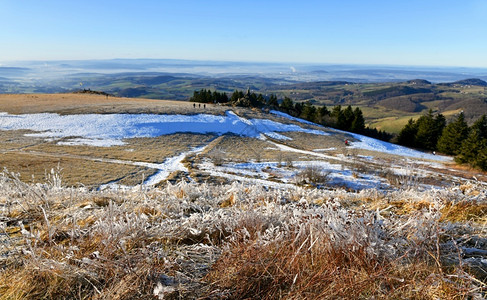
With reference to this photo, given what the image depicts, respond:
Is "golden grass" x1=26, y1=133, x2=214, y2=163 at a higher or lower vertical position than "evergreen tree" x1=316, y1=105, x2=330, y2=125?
lower

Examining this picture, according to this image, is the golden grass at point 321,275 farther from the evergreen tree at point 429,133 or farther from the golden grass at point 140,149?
the evergreen tree at point 429,133

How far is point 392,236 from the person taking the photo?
2.54 metres

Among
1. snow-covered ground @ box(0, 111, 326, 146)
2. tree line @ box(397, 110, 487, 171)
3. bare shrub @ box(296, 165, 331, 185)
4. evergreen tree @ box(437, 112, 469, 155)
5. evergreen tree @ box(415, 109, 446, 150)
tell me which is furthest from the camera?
evergreen tree @ box(415, 109, 446, 150)

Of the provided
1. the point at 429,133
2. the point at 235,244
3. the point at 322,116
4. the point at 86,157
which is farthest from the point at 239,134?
the point at 235,244

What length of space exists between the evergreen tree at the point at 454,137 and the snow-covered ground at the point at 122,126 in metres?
19.4

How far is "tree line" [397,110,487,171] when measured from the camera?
107 feet

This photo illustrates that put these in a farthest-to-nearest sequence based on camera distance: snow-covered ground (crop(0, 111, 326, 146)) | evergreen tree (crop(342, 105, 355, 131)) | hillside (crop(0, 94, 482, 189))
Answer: evergreen tree (crop(342, 105, 355, 131))
snow-covered ground (crop(0, 111, 326, 146))
hillside (crop(0, 94, 482, 189))

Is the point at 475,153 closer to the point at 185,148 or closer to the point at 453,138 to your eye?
the point at 453,138

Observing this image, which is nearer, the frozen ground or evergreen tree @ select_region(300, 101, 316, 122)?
the frozen ground

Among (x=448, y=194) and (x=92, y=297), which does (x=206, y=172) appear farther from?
(x=92, y=297)

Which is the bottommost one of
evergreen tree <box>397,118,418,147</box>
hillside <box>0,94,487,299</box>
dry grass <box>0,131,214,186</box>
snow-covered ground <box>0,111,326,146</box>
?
evergreen tree <box>397,118,418,147</box>

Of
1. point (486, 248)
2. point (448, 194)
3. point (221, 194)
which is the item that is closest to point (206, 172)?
point (221, 194)

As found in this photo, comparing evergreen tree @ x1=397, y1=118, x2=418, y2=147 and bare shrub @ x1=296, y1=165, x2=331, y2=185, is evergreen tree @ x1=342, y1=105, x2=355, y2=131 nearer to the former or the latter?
evergreen tree @ x1=397, y1=118, x2=418, y2=147

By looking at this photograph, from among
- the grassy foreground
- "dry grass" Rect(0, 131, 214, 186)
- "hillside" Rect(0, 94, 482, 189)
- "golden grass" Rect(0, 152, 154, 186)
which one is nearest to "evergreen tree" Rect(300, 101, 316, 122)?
"hillside" Rect(0, 94, 482, 189)
